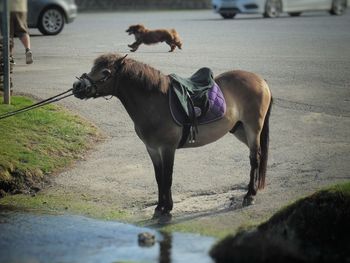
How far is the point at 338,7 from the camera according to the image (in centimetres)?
3195

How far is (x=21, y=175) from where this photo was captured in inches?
435

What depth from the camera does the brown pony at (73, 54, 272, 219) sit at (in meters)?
9.15

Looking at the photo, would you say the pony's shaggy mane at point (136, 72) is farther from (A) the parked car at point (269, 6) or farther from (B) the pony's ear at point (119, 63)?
(A) the parked car at point (269, 6)

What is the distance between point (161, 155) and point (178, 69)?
7.73 m

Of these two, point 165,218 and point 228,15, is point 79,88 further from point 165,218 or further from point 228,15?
point 228,15

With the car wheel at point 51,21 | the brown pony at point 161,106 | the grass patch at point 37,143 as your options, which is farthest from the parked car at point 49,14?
the brown pony at point 161,106

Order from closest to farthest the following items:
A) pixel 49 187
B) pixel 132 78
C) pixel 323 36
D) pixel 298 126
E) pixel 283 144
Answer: pixel 132 78, pixel 49 187, pixel 283 144, pixel 298 126, pixel 323 36

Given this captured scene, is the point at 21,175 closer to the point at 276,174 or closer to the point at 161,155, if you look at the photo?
the point at 161,155

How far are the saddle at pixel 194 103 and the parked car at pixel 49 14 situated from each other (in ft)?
46.8

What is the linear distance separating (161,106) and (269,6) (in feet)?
68.9

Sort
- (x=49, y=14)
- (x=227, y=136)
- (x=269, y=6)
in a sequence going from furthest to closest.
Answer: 1. (x=269, y=6)
2. (x=49, y=14)
3. (x=227, y=136)

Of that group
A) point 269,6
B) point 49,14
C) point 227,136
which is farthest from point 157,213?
point 269,6

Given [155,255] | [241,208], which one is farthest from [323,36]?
[155,255]

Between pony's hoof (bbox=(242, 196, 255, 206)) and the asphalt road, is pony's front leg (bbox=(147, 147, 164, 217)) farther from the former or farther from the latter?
pony's hoof (bbox=(242, 196, 255, 206))
